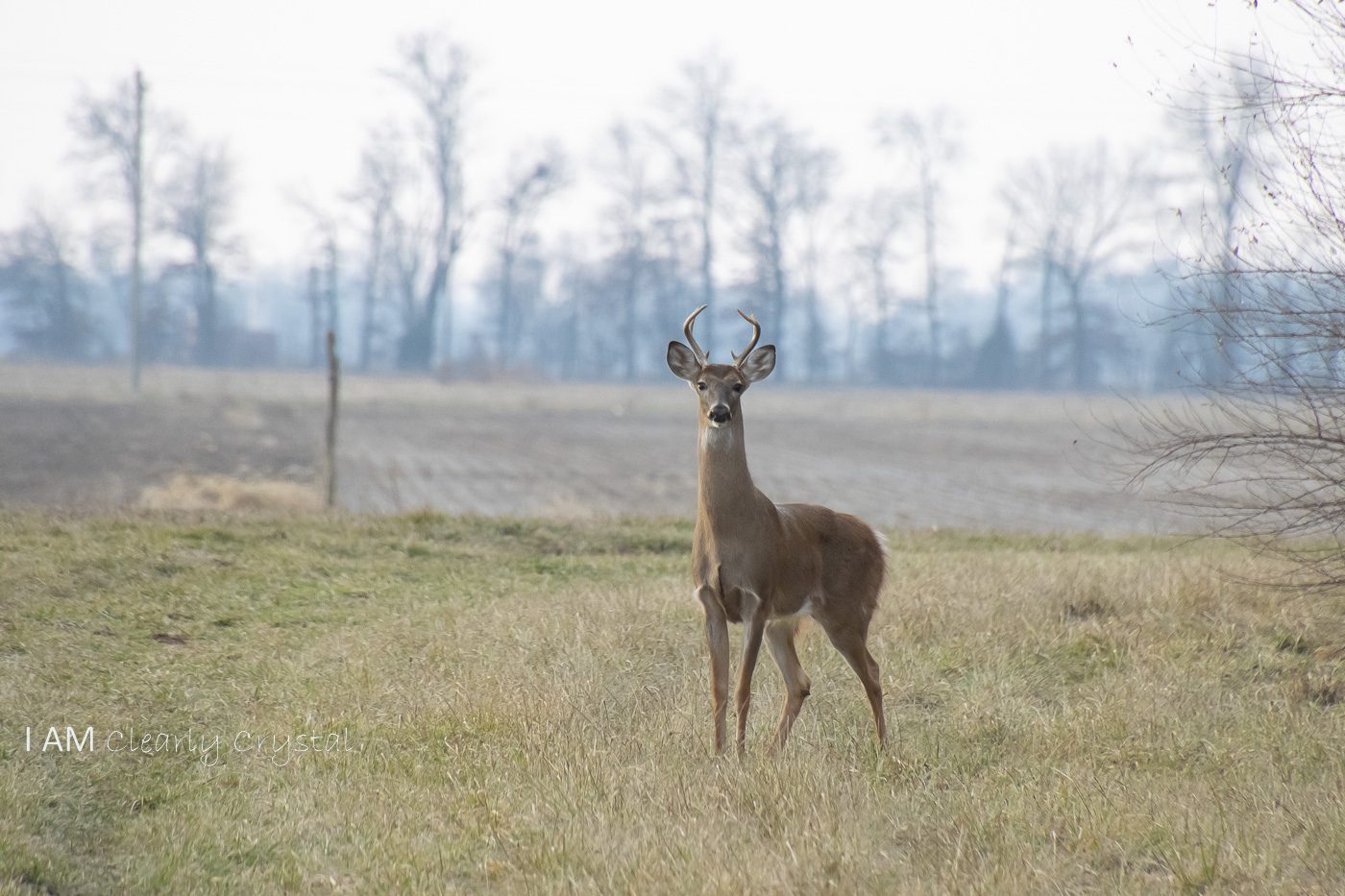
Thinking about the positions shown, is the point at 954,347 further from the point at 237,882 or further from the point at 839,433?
the point at 237,882

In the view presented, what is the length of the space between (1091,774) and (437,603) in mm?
6026

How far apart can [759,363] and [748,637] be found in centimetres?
162

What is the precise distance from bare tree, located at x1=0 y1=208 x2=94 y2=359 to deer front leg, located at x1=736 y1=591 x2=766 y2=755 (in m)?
79.4

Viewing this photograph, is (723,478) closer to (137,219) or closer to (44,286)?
(137,219)

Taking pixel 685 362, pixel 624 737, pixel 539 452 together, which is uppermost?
pixel 685 362

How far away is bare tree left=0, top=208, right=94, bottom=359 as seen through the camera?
78.9 metres

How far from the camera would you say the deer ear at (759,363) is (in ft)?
24.9

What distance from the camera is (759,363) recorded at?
771cm

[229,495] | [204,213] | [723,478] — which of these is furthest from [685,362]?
[204,213]

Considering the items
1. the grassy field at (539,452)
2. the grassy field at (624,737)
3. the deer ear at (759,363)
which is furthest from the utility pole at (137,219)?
the deer ear at (759,363)

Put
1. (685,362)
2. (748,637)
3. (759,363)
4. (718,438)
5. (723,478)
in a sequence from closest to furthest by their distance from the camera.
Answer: (748,637) < (723,478) < (718,438) < (685,362) < (759,363)

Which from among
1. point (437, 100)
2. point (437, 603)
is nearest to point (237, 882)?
point (437, 603)

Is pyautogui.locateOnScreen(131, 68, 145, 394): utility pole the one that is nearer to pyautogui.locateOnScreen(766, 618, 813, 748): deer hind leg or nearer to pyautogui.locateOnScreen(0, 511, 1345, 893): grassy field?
pyautogui.locateOnScreen(0, 511, 1345, 893): grassy field

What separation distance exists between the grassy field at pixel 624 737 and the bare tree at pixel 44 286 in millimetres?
73184
